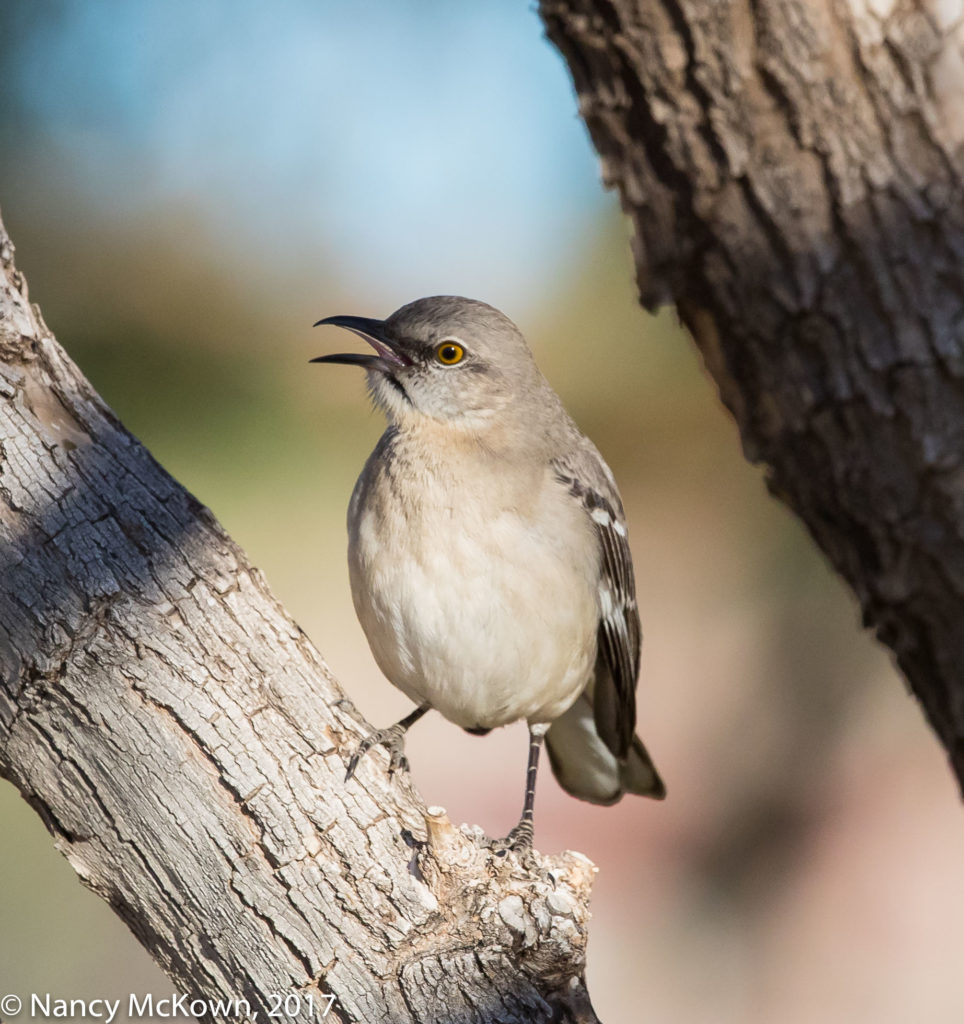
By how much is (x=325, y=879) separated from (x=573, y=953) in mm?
759

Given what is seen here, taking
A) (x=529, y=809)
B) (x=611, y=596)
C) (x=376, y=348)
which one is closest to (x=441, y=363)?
(x=376, y=348)

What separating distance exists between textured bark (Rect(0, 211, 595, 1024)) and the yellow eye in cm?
174

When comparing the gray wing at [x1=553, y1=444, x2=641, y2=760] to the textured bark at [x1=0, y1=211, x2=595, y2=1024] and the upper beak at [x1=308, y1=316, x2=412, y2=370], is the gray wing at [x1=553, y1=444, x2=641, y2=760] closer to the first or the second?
the upper beak at [x1=308, y1=316, x2=412, y2=370]

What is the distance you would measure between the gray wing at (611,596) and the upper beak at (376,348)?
0.85m

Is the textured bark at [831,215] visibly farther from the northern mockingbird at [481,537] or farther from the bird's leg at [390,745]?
the northern mockingbird at [481,537]

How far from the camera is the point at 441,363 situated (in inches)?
187

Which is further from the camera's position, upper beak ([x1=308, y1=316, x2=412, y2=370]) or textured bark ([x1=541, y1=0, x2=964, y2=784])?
upper beak ([x1=308, y1=316, x2=412, y2=370])

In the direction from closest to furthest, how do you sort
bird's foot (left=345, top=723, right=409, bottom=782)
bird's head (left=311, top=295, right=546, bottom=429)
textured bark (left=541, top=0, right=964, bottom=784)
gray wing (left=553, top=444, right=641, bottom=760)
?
textured bark (left=541, top=0, right=964, bottom=784), bird's foot (left=345, top=723, right=409, bottom=782), bird's head (left=311, top=295, right=546, bottom=429), gray wing (left=553, top=444, right=641, bottom=760)

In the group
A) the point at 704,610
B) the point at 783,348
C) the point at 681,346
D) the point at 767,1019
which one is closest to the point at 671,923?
the point at 767,1019

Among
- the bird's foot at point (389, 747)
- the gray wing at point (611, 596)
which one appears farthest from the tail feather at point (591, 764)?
the bird's foot at point (389, 747)

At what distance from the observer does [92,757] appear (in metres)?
3.17

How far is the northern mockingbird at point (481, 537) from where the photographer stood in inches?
169

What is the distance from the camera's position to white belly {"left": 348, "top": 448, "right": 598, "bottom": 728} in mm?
4281

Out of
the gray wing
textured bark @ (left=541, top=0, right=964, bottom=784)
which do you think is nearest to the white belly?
the gray wing
